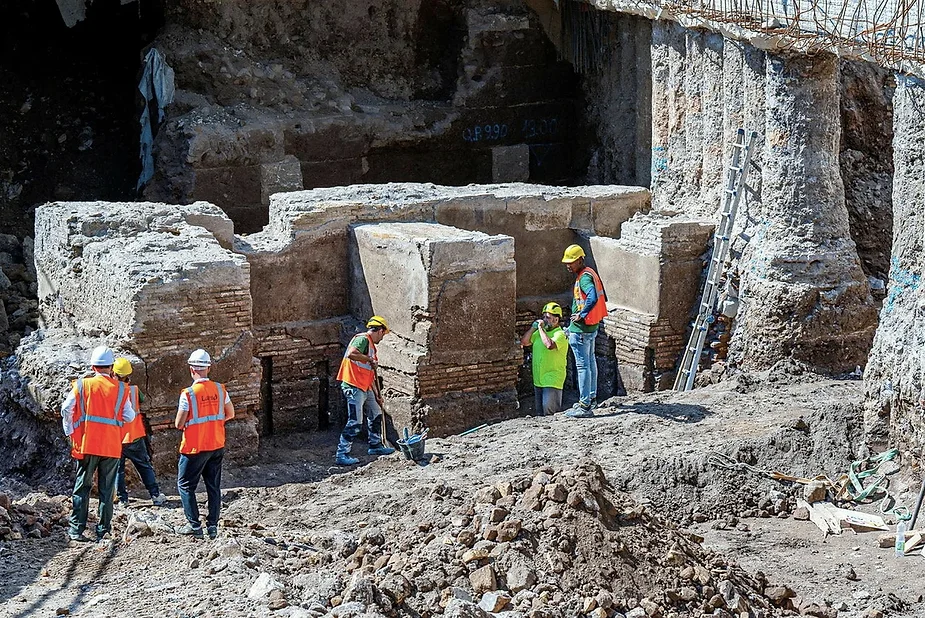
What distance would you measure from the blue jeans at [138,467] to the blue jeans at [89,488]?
0.54 metres

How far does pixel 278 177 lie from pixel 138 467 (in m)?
6.89

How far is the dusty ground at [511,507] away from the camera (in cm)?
827

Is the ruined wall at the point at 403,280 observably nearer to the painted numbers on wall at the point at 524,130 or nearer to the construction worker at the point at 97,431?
the construction worker at the point at 97,431

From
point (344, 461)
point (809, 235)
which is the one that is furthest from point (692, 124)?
point (344, 461)

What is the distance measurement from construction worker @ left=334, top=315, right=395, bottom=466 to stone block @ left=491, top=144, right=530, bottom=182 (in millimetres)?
6492

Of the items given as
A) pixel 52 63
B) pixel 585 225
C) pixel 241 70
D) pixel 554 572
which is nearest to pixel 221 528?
pixel 554 572

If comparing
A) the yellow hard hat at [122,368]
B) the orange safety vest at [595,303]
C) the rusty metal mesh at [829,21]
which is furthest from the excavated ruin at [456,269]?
the orange safety vest at [595,303]

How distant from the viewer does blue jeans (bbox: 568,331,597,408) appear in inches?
464

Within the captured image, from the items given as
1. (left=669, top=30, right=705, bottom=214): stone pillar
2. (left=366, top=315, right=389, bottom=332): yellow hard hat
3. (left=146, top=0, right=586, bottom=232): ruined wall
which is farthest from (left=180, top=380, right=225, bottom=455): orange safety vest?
(left=146, top=0, right=586, bottom=232): ruined wall

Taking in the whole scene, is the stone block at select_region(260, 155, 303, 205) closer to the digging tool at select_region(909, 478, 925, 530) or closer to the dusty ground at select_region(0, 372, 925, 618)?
the dusty ground at select_region(0, 372, 925, 618)

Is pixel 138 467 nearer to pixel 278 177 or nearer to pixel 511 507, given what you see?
pixel 511 507

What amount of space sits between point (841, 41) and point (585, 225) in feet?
10.2

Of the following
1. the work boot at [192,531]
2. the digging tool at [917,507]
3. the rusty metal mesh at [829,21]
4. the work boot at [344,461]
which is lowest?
the work boot at [344,461]

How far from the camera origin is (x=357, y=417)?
1151 centimetres
